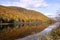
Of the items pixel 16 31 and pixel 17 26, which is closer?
pixel 16 31

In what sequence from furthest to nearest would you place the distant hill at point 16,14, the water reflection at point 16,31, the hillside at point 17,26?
the distant hill at point 16,14
the hillside at point 17,26
the water reflection at point 16,31

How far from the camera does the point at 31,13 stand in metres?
66.8

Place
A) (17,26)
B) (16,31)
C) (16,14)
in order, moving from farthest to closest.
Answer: (16,14), (17,26), (16,31)

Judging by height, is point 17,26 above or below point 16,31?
below

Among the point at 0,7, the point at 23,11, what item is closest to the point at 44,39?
the point at 0,7

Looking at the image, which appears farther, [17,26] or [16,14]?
[16,14]

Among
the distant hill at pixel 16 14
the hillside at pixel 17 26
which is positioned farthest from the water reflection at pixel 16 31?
the distant hill at pixel 16 14

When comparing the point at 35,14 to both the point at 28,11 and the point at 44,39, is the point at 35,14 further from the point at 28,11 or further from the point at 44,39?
the point at 44,39

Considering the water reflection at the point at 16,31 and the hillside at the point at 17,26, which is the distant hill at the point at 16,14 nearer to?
the hillside at the point at 17,26

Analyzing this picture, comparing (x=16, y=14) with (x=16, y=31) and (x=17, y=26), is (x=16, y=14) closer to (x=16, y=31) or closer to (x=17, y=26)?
(x=17, y=26)

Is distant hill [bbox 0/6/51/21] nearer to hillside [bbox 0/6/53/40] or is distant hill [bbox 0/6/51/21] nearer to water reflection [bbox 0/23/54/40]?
Result: hillside [bbox 0/6/53/40]

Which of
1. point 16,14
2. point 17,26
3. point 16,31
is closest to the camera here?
point 16,31

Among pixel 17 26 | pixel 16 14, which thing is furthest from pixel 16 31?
pixel 16 14

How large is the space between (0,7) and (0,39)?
138 feet
